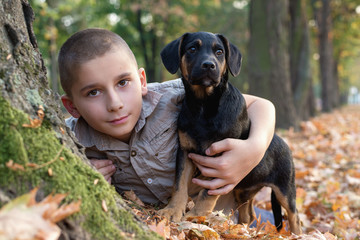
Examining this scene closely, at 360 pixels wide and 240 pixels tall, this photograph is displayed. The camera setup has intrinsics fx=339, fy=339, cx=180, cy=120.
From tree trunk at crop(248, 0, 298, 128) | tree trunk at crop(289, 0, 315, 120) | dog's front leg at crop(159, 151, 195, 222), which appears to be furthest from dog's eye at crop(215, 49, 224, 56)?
tree trunk at crop(289, 0, 315, 120)

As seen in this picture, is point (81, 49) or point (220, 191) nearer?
point (81, 49)

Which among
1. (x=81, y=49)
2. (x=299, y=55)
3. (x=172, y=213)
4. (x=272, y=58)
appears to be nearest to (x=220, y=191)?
(x=172, y=213)

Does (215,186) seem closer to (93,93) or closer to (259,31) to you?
(93,93)

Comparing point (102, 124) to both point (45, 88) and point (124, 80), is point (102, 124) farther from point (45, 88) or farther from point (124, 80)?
point (45, 88)

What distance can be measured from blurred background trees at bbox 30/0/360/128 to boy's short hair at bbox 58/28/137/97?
281 inches

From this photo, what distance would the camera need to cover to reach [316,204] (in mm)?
4391

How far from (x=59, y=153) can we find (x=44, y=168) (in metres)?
0.12

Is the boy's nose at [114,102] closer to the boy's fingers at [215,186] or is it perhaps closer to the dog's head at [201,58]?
the dog's head at [201,58]

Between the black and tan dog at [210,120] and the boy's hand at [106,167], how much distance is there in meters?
0.52

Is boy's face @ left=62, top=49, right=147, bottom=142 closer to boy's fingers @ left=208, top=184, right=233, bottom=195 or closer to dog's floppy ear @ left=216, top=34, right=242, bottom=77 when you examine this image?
boy's fingers @ left=208, top=184, right=233, bottom=195

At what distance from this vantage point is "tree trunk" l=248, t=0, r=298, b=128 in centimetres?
911

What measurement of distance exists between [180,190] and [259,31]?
7574 mm

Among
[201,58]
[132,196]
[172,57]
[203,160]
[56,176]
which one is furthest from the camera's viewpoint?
[172,57]

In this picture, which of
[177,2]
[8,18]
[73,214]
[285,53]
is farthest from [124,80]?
[177,2]
